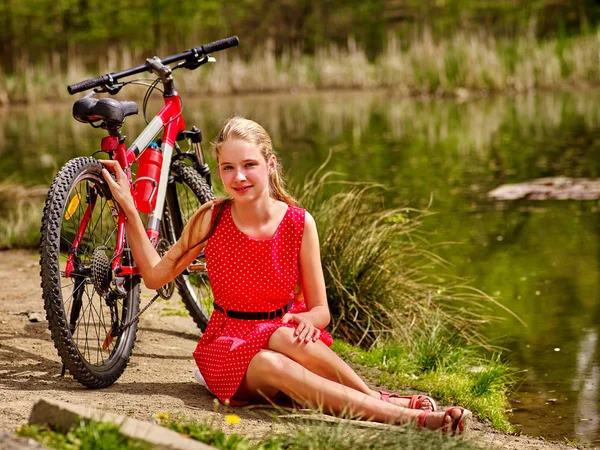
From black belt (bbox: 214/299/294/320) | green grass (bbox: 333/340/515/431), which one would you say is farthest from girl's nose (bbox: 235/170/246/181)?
green grass (bbox: 333/340/515/431)

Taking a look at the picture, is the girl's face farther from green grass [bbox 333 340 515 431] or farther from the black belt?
green grass [bbox 333 340 515 431]

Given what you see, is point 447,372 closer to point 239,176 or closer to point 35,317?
point 239,176

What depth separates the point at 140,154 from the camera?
4.41 metres

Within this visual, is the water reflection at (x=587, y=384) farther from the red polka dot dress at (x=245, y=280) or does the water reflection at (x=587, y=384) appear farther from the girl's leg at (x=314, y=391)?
the red polka dot dress at (x=245, y=280)

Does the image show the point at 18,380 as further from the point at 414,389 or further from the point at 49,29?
the point at 49,29

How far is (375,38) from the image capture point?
1441 inches

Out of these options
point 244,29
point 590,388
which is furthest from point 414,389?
point 244,29

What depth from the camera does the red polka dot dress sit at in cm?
382

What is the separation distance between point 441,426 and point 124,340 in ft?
4.83

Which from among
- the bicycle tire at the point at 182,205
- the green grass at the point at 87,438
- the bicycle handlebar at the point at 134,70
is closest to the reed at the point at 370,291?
the bicycle tire at the point at 182,205

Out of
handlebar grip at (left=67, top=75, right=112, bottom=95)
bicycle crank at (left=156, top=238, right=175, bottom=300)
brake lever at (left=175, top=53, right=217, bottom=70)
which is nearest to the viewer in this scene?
handlebar grip at (left=67, top=75, right=112, bottom=95)

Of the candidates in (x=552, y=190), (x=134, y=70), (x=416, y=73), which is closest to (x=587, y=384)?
(x=134, y=70)

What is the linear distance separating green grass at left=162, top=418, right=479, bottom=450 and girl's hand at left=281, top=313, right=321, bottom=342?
55cm

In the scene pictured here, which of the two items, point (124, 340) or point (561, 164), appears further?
point (561, 164)
